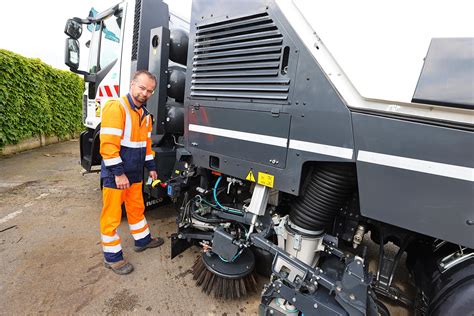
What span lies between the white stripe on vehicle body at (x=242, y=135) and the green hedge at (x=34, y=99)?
6437 mm

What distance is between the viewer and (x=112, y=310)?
1847 millimetres

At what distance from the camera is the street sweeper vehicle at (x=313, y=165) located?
997 millimetres

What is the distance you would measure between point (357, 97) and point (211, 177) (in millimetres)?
1526

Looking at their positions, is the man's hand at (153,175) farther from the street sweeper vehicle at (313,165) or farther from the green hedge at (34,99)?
the green hedge at (34,99)

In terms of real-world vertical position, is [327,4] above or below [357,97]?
above

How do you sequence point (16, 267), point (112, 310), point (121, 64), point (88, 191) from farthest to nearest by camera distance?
1. point (88, 191)
2. point (121, 64)
3. point (16, 267)
4. point (112, 310)

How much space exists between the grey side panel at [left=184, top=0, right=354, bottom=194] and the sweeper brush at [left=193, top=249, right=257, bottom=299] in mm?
827

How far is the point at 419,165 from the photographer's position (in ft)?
3.42

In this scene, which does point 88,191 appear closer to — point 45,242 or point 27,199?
point 27,199

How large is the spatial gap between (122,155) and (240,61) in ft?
4.47

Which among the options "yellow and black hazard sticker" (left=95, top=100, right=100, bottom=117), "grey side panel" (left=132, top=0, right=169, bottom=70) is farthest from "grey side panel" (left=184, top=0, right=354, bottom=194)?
"yellow and black hazard sticker" (left=95, top=100, right=100, bottom=117)

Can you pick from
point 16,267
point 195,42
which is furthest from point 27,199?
point 195,42

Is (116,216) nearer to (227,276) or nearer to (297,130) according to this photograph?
(227,276)

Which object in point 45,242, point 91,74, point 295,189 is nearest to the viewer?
point 295,189
